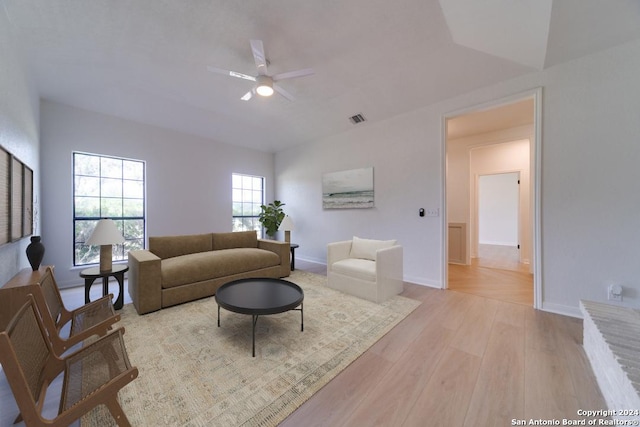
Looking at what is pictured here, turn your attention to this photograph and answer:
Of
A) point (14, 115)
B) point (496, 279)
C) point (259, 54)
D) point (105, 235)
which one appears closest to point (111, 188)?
point (105, 235)

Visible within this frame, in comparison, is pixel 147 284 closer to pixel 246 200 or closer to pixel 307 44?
pixel 307 44

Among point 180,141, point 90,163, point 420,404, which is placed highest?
A: point 180,141

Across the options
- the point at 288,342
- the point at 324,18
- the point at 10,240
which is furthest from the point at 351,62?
the point at 10,240

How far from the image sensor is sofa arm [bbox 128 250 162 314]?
2.58 m

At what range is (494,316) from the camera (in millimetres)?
2580

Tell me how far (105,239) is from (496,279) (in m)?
5.56

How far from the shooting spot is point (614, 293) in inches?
93.4

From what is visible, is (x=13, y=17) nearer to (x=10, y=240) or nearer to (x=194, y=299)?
(x=10, y=240)

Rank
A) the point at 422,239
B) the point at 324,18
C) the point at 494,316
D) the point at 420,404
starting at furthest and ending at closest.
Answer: the point at 422,239 → the point at 494,316 → the point at 324,18 → the point at 420,404

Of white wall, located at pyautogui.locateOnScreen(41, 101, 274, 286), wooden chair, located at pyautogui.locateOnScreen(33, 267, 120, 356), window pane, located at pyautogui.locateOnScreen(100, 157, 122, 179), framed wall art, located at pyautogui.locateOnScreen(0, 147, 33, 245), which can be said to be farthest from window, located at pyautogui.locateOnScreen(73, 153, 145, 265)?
wooden chair, located at pyautogui.locateOnScreen(33, 267, 120, 356)

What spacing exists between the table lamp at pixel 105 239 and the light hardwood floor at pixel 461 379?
124 cm

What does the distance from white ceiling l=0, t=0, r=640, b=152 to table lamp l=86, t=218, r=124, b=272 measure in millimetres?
1928

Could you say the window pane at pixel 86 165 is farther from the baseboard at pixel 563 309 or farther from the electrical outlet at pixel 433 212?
the baseboard at pixel 563 309

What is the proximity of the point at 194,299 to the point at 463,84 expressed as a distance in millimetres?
4512
